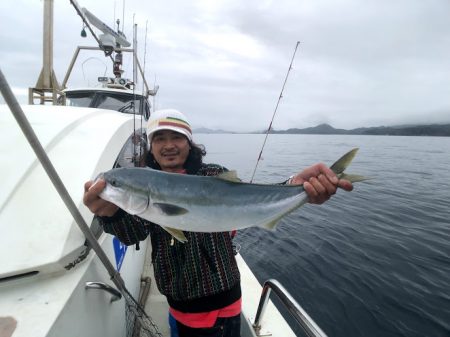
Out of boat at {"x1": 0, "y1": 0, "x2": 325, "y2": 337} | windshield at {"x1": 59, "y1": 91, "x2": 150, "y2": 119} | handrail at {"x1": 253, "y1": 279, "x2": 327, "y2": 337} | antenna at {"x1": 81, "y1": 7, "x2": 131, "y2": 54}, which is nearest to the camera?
boat at {"x1": 0, "y1": 0, "x2": 325, "y2": 337}

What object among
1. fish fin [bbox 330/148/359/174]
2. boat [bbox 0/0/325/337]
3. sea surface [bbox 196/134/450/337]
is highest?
fish fin [bbox 330/148/359/174]

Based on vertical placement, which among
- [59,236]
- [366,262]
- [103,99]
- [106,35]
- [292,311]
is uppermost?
[106,35]

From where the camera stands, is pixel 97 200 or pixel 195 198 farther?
pixel 195 198

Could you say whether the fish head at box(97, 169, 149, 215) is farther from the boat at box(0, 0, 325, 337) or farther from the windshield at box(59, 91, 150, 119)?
the windshield at box(59, 91, 150, 119)

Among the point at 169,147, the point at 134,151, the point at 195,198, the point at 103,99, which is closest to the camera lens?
the point at 195,198

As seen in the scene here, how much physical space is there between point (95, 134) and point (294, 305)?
2.69 metres

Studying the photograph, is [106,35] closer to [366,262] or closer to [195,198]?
[195,198]

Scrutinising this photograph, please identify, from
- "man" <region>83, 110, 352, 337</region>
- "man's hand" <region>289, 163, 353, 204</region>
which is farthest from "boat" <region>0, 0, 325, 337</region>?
"man's hand" <region>289, 163, 353, 204</region>

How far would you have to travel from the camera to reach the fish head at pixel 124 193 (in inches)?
85.7

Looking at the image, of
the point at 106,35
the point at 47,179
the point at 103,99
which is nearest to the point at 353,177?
the point at 47,179

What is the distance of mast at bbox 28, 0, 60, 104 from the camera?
4.32 meters

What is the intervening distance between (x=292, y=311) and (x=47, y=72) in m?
4.98

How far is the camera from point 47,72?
4660mm

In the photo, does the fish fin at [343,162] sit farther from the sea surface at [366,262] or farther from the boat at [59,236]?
the sea surface at [366,262]
